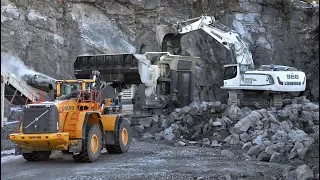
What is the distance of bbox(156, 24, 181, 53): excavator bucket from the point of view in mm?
20152

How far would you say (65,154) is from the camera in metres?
10.2

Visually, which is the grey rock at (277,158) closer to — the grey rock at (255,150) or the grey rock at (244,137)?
the grey rock at (255,150)

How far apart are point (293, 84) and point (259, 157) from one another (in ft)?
26.7

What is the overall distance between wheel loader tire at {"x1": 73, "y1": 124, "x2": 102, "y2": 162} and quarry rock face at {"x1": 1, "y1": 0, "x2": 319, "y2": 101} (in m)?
8.58

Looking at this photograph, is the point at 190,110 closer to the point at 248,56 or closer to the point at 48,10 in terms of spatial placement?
the point at 248,56

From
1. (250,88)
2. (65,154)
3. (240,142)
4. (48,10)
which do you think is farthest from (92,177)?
(48,10)

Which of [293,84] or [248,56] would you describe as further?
[248,56]

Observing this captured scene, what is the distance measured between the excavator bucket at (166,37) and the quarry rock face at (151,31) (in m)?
0.57

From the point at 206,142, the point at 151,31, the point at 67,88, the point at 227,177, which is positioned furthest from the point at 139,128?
the point at 151,31

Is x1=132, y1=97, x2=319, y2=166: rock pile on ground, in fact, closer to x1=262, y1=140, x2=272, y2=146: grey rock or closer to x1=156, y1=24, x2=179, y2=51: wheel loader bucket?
x1=262, y1=140, x2=272, y2=146: grey rock

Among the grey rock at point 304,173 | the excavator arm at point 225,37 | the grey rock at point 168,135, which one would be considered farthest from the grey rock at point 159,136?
the excavator arm at point 225,37

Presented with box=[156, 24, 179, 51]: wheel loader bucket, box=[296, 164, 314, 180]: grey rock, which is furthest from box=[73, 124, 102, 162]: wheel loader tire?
box=[156, 24, 179, 51]: wheel loader bucket

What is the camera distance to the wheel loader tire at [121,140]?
9.90 meters

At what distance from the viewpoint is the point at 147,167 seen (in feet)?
26.1
